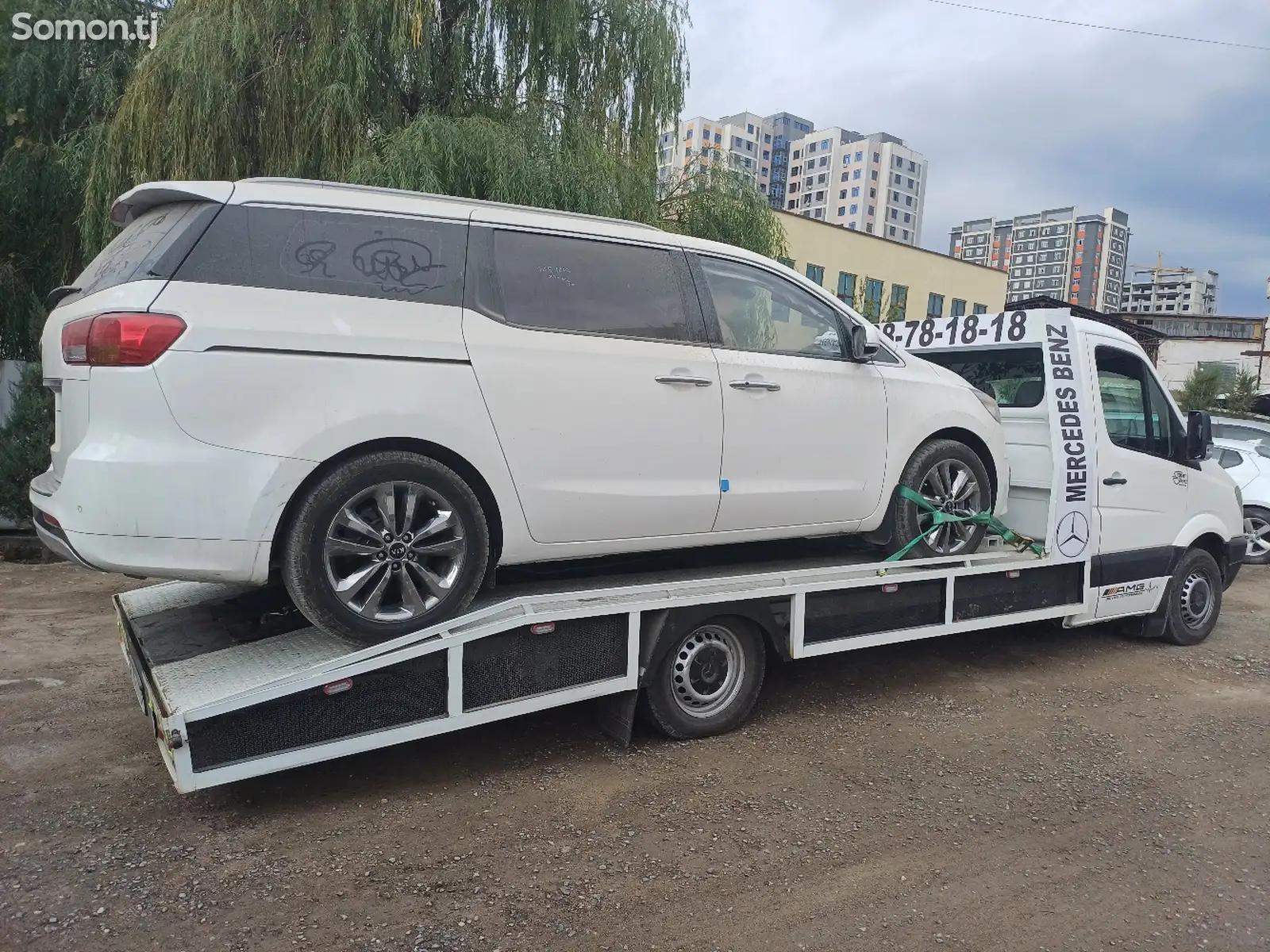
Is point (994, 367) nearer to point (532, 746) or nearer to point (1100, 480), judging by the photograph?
point (1100, 480)

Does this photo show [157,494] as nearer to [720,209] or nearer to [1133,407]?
[1133,407]

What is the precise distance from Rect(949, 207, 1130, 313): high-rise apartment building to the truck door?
11084 centimetres

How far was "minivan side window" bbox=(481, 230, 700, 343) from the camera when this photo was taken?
3.97 meters

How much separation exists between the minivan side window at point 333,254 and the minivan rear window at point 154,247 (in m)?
0.04

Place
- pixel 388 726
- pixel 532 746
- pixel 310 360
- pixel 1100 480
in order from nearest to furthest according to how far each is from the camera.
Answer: pixel 310 360 → pixel 388 726 → pixel 532 746 → pixel 1100 480

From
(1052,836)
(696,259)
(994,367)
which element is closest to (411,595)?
(696,259)

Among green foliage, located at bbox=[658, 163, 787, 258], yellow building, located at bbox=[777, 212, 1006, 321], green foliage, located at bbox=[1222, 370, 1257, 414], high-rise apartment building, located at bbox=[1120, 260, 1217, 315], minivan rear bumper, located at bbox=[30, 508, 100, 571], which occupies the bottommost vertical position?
minivan rear bumper, located at bbox=[30, 508, 100, 571]

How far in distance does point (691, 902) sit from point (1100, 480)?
13.5 ft

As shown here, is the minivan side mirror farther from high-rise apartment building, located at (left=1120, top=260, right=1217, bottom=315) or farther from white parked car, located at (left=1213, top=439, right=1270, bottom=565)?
high-rise apartment building, located at (left=1120, top=260, right=1217, bottom=315)

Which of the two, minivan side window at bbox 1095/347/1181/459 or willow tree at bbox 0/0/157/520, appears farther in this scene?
willow tree at bbox 0/0/157/520

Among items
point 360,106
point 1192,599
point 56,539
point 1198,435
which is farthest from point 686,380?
point 360,106

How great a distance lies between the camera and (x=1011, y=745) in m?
4.72

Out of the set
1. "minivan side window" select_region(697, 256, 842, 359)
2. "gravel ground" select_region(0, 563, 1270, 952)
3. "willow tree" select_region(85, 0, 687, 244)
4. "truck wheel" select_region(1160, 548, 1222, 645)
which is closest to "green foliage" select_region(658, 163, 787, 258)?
"willow tree" select_region(85, 0, 687, 244)

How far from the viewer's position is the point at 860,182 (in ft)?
356
